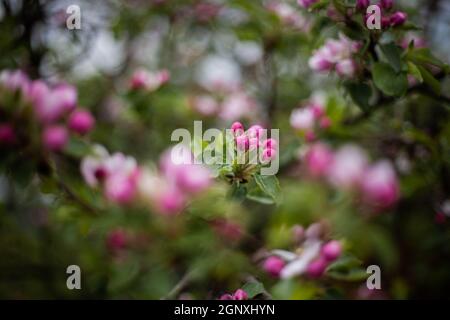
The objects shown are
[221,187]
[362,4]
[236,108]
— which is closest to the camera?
[362,4]

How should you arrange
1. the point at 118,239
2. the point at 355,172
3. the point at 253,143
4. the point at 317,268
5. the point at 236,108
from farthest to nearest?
1. the point at 236,108
2. the point at 355,172
3. the point at 118,239
4. the point at 317,268
5. the point at 253,143

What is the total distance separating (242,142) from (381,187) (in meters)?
0.82

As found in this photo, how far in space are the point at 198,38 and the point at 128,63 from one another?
1.56ft

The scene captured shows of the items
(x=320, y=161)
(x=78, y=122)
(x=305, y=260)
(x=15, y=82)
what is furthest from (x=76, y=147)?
(x=320, y=161)

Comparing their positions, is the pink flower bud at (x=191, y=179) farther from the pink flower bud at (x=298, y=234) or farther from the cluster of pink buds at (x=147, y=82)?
the cluster of pink buds at (x=147, y=82)

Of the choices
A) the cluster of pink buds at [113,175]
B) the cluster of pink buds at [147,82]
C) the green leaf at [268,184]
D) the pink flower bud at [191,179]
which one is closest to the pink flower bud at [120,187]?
the cluster of pink buds at [113,175]

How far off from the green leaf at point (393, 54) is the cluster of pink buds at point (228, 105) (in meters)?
0.88

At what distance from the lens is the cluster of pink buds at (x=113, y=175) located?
44.8 inches

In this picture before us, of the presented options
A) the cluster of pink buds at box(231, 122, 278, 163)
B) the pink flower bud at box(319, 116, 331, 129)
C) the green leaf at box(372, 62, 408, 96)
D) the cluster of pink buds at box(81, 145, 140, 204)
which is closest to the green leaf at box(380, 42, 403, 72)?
the green leaf at box(372, 62, 408, 96)

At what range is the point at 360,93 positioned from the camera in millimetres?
997

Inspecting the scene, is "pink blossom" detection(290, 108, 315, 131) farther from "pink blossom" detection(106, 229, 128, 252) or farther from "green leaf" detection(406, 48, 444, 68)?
"pink blossom" detection(106, 229, 128, 252)

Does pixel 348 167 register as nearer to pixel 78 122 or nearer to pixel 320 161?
pixel 320 161

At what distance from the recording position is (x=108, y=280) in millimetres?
1387

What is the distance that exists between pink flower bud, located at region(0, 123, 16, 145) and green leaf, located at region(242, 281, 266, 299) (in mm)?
625
